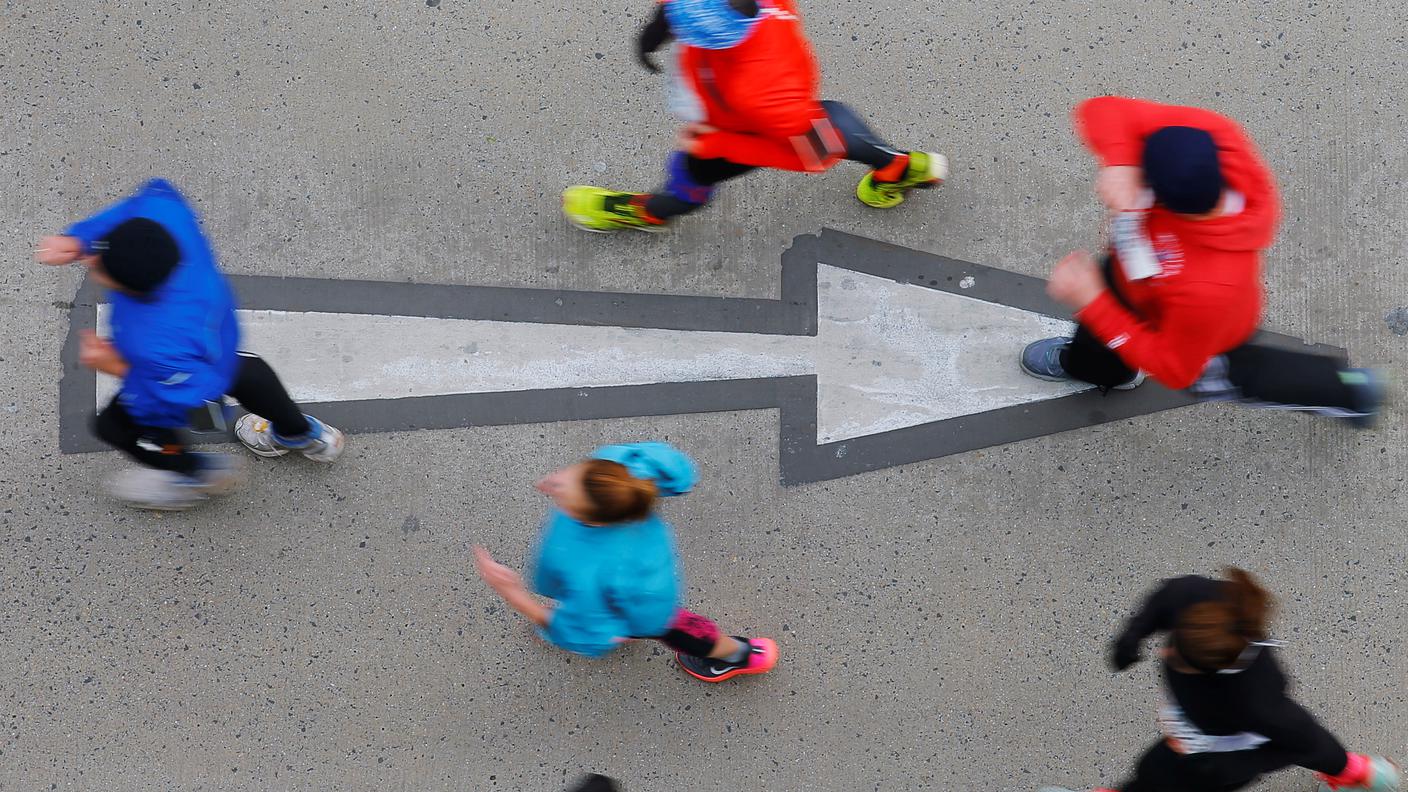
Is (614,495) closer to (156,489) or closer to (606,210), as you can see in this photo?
(606,210)

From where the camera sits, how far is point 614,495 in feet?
7.72

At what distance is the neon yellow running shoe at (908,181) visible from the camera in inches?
141

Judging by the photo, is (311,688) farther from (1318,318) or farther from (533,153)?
(1318,318)

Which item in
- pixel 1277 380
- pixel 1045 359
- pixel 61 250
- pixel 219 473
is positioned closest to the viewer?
pixel 61 250

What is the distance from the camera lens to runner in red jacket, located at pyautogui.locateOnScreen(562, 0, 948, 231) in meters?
2.69

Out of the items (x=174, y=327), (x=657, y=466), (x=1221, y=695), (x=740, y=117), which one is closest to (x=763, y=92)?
(x=740, y=117)

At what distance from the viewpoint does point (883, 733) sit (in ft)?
11.4

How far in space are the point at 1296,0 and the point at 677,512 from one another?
10.6 feet

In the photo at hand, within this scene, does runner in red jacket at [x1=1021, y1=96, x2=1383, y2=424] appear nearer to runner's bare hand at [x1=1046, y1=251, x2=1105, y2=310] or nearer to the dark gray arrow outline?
runner's bare hand at [x1=1046, y1=251, x2=1105, y2=310]

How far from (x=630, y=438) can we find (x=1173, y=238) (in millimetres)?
1978

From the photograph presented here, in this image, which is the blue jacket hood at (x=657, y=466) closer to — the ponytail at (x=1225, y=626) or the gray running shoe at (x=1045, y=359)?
the ponytail at (x=1225, y=626)

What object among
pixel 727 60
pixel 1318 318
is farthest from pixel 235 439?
pixel 1318 318

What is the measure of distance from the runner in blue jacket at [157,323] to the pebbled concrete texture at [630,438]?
2.08ft

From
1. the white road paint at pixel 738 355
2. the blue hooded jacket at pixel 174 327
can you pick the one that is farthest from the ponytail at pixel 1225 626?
the blue hooded jacket at pixel 174 327
